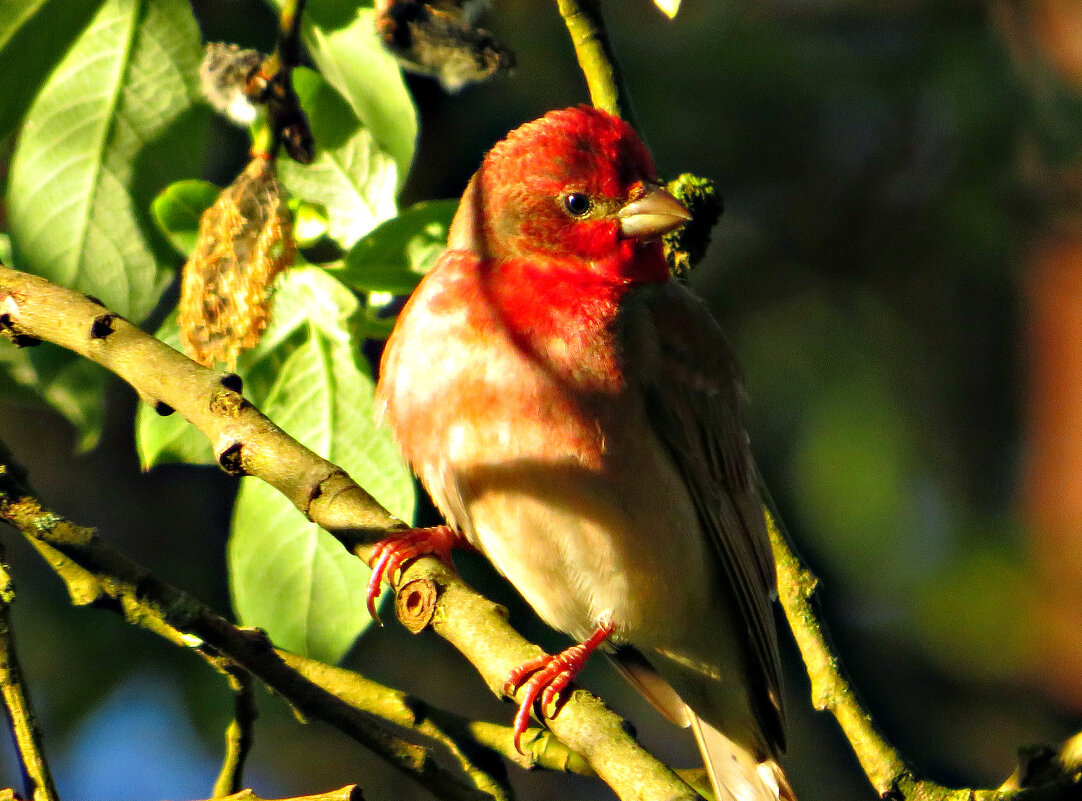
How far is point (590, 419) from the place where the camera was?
11.4 feet

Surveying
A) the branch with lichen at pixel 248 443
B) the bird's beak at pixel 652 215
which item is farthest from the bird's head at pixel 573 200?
the branch with lichen at pixel 248 443

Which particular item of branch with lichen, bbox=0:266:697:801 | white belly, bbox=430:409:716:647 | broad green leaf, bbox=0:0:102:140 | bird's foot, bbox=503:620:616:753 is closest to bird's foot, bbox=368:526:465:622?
branch with lichen, bbox=0:266:697:801

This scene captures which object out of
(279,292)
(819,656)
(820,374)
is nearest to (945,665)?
(820,374)

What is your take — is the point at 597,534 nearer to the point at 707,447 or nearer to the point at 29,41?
the point at 707,447

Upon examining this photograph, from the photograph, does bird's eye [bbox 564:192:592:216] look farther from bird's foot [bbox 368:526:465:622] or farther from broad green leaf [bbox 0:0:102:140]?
broad green leaf [bbox 0:0:102:140]

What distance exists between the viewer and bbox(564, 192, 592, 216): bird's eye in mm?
3803

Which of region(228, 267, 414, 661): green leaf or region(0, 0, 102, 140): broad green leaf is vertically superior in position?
region(0, 0, 102, 140): broad green leaf

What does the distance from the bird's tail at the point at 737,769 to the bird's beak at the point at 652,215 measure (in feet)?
5.08

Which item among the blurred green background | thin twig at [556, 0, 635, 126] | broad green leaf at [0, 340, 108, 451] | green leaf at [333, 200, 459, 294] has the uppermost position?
thin twig at [556, 0, 635, 126]

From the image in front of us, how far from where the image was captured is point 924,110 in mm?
8156

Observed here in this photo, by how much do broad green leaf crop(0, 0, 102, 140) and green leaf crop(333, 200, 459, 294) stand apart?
74cm

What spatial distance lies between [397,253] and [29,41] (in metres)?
0.88

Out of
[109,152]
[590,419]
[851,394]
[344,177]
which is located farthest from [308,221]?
[851,394]

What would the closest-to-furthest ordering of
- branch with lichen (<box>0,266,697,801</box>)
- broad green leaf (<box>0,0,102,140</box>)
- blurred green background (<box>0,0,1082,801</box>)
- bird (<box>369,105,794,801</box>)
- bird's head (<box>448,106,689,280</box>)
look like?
1. branch with lichen (<box>0,266,697,801</box>)
2. broad green leaf (<box>0,0,102,140</box>)
3. bird (<box>369,105,794,801</box>)
4. bird's head (<box>448,106,689,280</box>)
5. blurred green background (<box>0,0,1082,801</box>)
